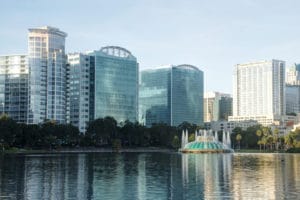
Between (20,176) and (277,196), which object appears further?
(20,176)

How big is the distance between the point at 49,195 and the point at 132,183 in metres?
13.0

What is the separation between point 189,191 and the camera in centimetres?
5050

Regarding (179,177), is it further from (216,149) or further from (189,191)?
(216,149)

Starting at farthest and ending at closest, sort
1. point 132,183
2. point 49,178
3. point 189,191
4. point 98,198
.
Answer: point 49,178 < point 132,183 < point 189,191 < point 98,198

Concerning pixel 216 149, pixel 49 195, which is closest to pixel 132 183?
pixel 49 195

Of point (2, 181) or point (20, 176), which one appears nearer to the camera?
point (2, 181)

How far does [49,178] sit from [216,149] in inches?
5159

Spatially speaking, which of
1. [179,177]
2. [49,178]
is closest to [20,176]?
[49,178]

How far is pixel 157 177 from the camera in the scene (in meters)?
66.8

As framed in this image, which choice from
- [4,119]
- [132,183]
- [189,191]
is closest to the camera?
[189,191]

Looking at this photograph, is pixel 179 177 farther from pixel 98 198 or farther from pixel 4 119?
pixel 4 119

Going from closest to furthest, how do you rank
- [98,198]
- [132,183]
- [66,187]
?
[98,198], [66,187], [132,183]

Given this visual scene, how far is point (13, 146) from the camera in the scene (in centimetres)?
19725

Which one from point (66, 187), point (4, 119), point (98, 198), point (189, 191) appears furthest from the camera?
point (4, 119)
